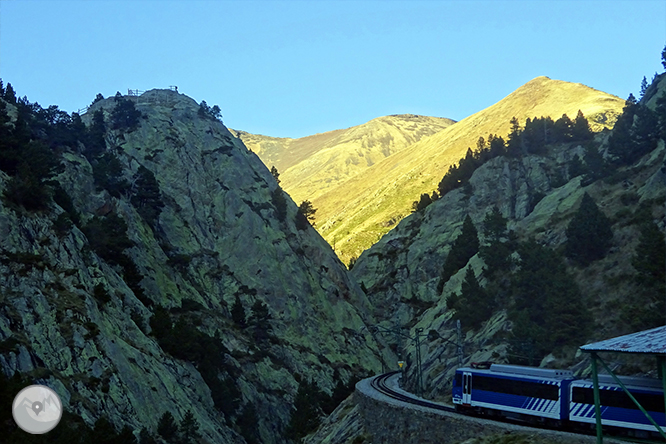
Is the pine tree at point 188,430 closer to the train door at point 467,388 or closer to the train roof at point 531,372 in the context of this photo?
the train door at point 467,388

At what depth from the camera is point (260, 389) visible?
75.0 m

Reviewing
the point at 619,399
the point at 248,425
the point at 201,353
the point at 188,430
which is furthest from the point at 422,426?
the point at 201,353

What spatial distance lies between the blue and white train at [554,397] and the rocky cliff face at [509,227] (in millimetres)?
14406

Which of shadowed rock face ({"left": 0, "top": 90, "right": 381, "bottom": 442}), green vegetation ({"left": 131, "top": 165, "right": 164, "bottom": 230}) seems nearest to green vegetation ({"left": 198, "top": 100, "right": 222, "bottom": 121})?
shadowed rock face ({"left": 0, "top": 90, "right": 381, "bottom": 442})

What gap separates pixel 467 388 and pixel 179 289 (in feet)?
166

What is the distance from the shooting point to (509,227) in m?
104

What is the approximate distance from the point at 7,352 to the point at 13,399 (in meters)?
7.63

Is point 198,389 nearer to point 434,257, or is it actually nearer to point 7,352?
point 7,352

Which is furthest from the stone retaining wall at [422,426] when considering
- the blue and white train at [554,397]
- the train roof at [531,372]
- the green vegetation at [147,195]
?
the green vegetation at [147,195]

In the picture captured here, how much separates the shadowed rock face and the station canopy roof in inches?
1412

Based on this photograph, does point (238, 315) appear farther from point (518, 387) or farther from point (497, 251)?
point (518, 387)

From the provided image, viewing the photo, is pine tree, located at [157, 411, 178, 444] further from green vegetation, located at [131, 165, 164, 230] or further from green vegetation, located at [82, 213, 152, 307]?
green vegetation, located at [131, 165, 164, 230]

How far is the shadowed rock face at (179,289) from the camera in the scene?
48.2 meters

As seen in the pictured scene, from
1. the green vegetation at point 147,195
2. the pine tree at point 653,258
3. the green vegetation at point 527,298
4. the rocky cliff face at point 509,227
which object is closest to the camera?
the pine tree at point 653,258
